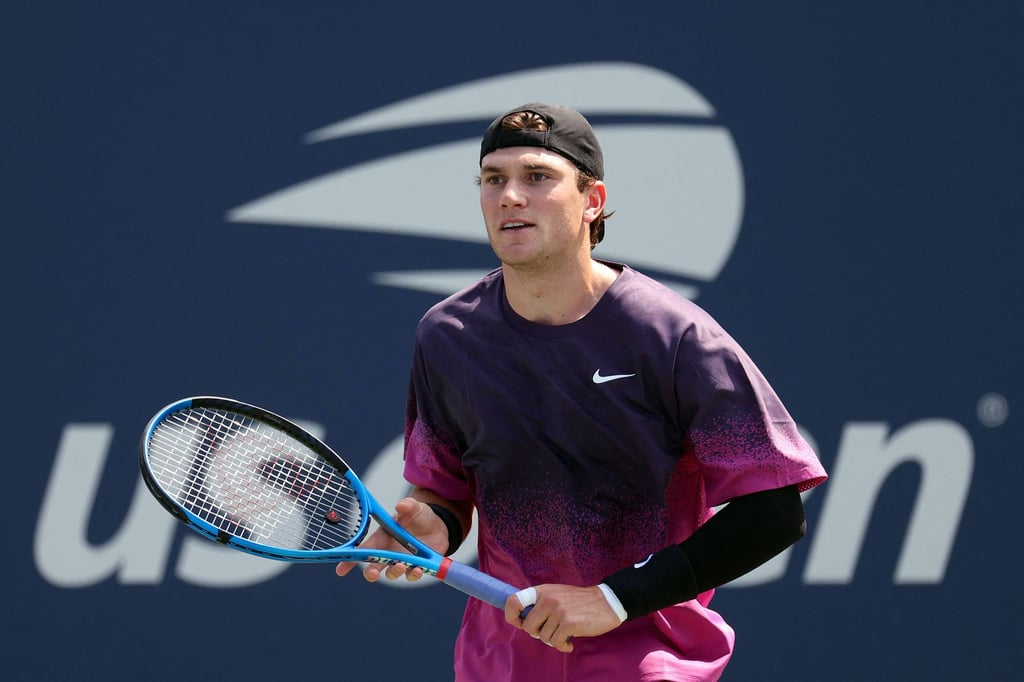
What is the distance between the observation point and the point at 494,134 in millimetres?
2453

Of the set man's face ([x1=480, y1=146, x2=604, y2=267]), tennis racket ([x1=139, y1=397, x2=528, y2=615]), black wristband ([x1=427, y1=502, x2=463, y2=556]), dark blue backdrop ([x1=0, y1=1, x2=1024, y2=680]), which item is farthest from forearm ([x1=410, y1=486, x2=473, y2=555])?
dark blue backdrop ([x1=0, y1=1, x2=1024, y2=680])

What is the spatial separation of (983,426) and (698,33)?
60.1 inches

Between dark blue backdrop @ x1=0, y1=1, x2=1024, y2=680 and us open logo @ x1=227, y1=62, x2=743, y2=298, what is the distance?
12 mm

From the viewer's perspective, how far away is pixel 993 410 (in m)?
4.08

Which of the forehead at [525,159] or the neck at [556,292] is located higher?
the forehead at [525,159]

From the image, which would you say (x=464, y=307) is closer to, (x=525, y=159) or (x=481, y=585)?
(x=525, y=159)

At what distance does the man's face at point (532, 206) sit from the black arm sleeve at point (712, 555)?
57 centimetres

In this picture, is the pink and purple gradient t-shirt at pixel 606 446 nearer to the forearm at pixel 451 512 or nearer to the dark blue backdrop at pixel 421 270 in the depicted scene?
the forearm at pixel 451 512

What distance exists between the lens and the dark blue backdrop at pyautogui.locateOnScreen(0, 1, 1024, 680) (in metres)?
3.85

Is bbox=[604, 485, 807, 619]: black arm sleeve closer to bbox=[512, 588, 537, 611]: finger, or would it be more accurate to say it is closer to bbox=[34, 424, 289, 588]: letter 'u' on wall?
bbox=[512, 588, 537, 611]: finger

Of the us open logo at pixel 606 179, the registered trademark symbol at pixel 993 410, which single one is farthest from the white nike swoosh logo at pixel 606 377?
the registered trademark symbol at pixel 993 410

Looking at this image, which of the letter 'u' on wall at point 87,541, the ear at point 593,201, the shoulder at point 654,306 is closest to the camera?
the shoulder at point 654,306

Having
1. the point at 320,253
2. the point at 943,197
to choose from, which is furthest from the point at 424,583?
the point at 943,197

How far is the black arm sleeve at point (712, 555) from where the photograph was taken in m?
2.24
